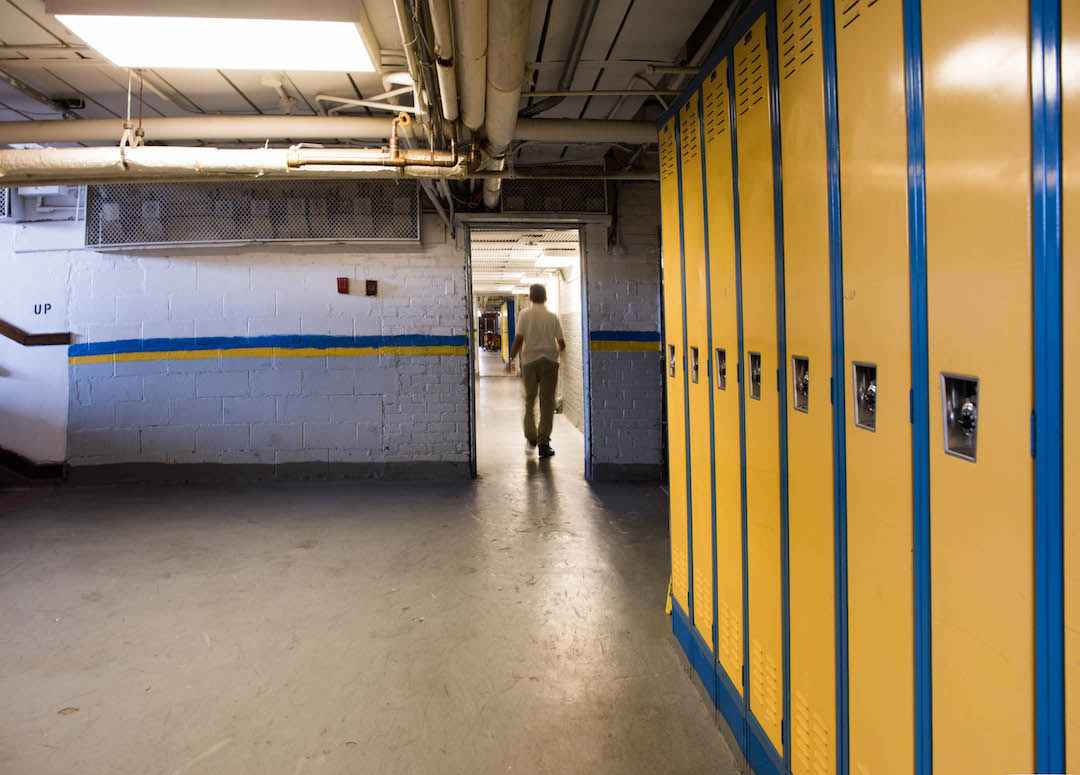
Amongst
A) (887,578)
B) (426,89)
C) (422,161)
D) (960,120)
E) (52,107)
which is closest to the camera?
(960,120)

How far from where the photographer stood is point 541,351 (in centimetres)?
659

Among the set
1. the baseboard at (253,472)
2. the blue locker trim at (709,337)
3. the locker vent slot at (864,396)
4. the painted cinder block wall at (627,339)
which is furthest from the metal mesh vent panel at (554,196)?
the locker vent slot at (864,396)

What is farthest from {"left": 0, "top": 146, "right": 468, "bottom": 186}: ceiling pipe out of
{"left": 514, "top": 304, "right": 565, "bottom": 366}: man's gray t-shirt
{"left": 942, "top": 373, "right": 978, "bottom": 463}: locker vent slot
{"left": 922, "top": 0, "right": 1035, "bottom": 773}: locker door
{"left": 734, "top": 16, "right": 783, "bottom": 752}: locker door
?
{"left": 942, "top": 373, "right": 978, "bottom": 463}: locker vent slot

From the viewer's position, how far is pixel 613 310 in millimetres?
5973

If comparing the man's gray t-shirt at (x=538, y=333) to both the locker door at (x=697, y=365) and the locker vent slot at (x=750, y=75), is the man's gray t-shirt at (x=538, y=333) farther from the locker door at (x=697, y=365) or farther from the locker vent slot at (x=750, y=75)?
the locker vent slot at (x=750, y=75)

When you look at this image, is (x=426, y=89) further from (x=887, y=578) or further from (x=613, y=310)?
(x=613, y=310)

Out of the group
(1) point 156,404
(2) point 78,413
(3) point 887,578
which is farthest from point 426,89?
(2) point 78,413

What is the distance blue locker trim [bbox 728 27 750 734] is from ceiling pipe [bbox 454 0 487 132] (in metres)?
0.81

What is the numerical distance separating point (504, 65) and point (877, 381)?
1.86m

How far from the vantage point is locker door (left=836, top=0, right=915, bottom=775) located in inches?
48.9

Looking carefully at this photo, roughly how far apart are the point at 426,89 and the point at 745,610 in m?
2.57

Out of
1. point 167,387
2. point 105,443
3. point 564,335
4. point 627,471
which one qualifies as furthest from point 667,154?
point 564,335

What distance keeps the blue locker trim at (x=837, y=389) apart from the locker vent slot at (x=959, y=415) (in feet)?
1.09

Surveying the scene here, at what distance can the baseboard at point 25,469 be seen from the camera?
19.3ft
